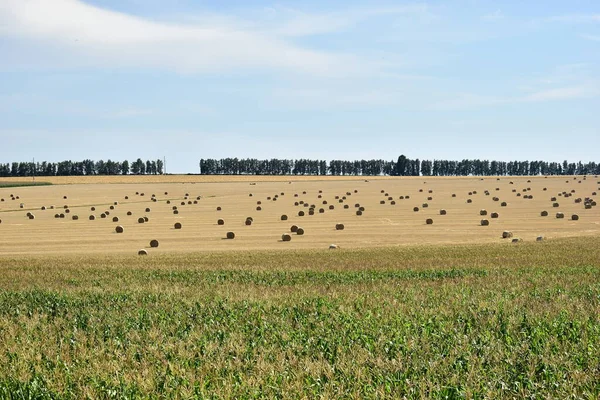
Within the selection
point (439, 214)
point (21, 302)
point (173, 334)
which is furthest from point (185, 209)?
point (173, 334)

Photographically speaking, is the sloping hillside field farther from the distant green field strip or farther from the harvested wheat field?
the harvested wheat field

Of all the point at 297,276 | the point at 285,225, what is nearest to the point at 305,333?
the point at 297,276

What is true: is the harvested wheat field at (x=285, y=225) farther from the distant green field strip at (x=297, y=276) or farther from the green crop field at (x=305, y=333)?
the green crop field at (x=305, y=333)

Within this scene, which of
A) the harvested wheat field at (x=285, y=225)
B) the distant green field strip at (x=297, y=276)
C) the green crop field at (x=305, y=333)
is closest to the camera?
Result: the green crop field at (x=305, y=333)

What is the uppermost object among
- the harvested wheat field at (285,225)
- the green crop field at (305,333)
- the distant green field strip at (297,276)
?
the green crop field at (305,333)

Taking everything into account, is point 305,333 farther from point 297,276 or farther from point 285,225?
point 285,225

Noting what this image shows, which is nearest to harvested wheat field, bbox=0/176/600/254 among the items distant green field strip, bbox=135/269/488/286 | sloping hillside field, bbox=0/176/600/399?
sloping hillside field, bbox=0/176/600/399

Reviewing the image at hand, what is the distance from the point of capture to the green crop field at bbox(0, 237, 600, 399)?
408 inches

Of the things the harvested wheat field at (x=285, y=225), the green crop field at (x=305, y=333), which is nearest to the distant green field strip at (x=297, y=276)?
the green crop field at (x=305, y=333)

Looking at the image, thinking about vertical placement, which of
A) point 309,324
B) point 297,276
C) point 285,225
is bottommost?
point 285,225

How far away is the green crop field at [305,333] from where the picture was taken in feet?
34.0

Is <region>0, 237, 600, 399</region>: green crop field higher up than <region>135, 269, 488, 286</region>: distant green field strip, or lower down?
higher up

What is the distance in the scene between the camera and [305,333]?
1371 cm

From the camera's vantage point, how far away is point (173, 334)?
14.1 meters
